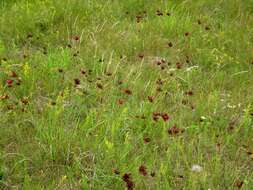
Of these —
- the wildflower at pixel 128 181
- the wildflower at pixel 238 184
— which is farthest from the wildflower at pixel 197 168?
the wildflower at pixel 128 181

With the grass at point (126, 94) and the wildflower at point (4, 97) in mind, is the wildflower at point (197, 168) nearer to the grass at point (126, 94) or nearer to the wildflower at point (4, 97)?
the grass at point (126, 94)

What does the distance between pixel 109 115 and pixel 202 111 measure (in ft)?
2.66

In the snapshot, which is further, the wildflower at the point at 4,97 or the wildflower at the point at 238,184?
the wildflower at the point at 4,97

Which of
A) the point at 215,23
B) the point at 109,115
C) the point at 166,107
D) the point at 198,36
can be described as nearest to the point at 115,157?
the point at 109,115

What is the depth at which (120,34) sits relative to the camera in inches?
198

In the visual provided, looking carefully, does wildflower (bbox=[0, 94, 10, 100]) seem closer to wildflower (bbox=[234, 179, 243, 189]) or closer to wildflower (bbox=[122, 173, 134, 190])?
wildflower (bbox=[122, 173, 134, 190])

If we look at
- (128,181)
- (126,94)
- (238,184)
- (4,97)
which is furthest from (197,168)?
(4,97)

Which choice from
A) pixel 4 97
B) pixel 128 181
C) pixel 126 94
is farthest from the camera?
pixel 126 94

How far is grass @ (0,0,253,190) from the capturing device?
3.13 m

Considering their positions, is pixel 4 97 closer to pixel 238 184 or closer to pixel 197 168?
pixel 197 168

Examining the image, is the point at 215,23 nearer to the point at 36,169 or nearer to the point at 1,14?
the point at 1,14

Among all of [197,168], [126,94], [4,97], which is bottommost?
[197,168]

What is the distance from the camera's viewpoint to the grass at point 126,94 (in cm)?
313

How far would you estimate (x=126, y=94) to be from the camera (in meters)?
3.97
